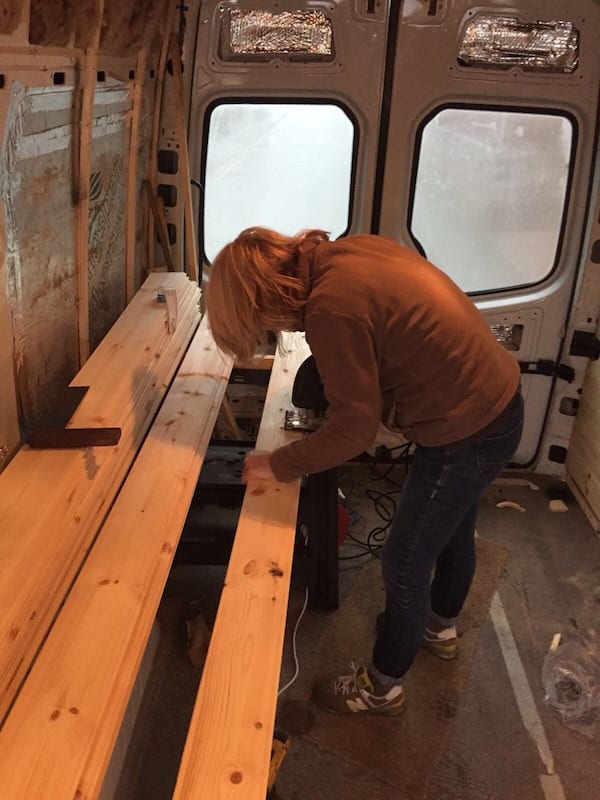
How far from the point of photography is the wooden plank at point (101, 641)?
108 cm

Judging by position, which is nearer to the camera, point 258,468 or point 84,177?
point 258,468

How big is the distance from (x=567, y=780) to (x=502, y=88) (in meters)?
2.70

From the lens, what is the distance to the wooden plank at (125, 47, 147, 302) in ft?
8.05

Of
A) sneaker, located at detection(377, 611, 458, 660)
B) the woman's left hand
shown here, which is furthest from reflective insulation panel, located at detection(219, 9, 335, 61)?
sneaker, located at detection(377, 611, 458, 660)

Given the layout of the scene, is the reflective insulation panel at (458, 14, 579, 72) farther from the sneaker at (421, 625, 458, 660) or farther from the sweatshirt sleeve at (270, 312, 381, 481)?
the sneaker at (421, 625, 458, 660)

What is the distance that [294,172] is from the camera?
3.20 meters

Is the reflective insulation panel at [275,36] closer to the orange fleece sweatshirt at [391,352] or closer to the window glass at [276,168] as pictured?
the window glass at [276,168]

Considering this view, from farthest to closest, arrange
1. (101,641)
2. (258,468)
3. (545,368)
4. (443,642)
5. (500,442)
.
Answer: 1. (545,368)
2. (443,642)
3. (258,468)
4. (500,442)
5. (101,641)

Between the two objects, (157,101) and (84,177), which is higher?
(157,101)

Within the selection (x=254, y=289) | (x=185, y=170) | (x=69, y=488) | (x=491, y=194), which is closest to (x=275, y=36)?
(x=185, y=170)

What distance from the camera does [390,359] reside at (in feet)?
5.12

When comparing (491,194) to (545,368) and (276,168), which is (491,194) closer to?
(545,368)

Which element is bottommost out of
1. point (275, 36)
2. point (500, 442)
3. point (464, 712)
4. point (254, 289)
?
point (464, 712)

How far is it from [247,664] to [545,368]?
8.59ft
